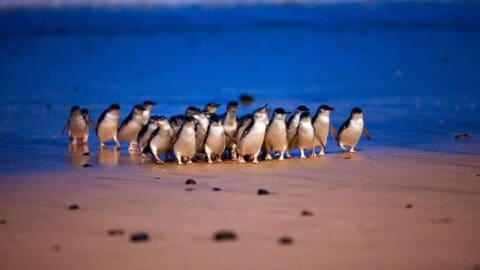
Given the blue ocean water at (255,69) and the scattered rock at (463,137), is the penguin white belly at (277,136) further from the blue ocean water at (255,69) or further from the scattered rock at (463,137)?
the scattered rock at (463,137)

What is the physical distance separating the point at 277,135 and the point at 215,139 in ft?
2.32

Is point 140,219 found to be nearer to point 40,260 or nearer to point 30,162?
point 40,260

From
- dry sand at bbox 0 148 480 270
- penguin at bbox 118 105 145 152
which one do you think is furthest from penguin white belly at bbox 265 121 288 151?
penguin at bbox 118 105 145 152

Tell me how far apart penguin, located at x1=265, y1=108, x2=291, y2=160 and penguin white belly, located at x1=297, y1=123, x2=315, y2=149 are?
7.5 inches

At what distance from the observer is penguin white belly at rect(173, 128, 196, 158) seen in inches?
412

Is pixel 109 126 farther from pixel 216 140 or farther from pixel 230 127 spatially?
pixel 216 140

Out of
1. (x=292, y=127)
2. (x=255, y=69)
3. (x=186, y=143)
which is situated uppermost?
(x=255, y=69)

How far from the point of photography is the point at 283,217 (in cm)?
734

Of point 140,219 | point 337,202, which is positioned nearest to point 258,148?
point 337,202

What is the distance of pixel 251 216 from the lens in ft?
24.2

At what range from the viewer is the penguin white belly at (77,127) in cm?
1258

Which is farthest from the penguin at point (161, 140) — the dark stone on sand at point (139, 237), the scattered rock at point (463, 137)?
the dark stone on sand at point (139, 237)

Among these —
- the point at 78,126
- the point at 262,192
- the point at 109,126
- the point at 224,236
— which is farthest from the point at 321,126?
the point at 224,236

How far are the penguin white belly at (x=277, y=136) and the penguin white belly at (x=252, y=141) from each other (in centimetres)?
17
